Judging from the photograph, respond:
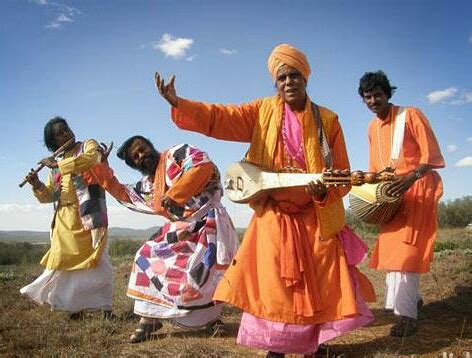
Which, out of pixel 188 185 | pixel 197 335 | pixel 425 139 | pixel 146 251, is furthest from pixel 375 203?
pixel 146 251

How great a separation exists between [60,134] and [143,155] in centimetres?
156

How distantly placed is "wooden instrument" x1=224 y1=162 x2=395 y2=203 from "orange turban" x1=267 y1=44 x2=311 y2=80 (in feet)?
2.76

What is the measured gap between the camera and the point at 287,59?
396 cm

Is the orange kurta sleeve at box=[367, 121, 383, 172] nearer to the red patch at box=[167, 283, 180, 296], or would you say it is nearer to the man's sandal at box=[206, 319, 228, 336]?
the man's sandal at box=[206, 319, 228, 336]

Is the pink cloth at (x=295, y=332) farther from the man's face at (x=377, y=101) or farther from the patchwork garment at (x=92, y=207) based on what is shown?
the patchwork garment at (x=92, y=207)

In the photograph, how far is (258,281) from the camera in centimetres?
382

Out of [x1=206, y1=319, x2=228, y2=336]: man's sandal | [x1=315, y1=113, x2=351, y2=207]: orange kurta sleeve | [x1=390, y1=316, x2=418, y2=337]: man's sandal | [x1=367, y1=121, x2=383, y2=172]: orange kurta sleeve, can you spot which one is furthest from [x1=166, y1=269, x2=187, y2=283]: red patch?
[x1=367, y1=121, x2=383, y2=172]: orange kurta sleeve

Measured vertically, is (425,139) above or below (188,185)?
above

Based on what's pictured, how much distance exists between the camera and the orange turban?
3.97 metres

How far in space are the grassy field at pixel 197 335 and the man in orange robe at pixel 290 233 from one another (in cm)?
56

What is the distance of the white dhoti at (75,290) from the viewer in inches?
243

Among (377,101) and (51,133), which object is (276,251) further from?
(51,133)

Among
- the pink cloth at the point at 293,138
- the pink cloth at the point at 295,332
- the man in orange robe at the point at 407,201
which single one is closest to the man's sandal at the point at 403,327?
the man in orange robe at the point at 407,201

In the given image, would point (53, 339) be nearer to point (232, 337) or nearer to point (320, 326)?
point (232, 337)
